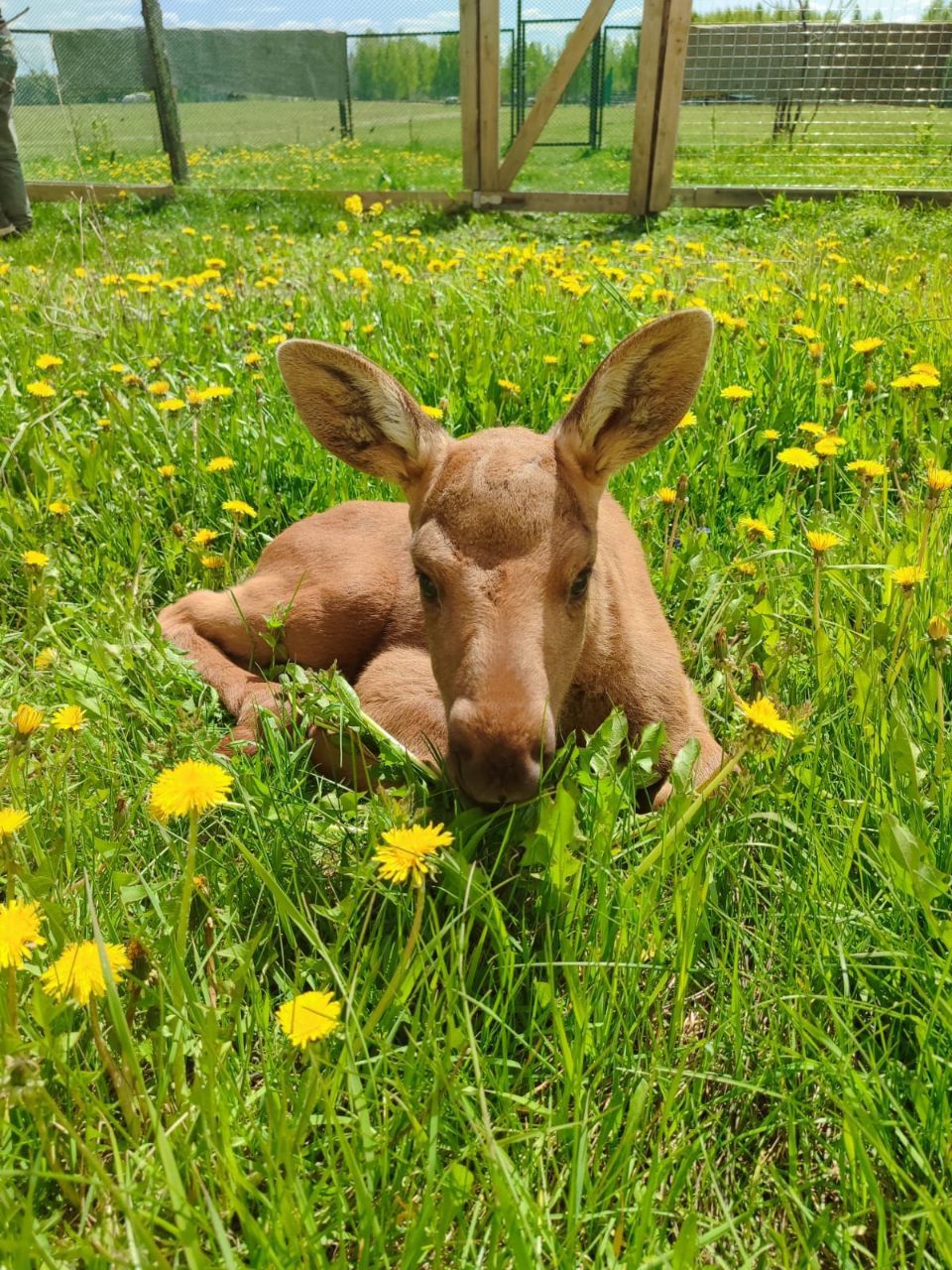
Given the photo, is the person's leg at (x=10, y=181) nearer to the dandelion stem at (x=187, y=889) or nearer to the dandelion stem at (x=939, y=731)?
the dandelion stem at (x=187, y=889)

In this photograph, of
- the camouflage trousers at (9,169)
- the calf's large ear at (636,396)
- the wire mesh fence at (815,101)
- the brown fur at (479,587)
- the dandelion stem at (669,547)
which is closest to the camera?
the brown fur at (479,587)

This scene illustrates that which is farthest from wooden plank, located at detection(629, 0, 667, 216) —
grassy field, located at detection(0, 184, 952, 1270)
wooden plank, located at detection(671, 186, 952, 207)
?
grassy field, located at detection(0, 184, 952, 1270)

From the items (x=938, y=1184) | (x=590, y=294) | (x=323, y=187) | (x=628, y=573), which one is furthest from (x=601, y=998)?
(x=323, y=187)

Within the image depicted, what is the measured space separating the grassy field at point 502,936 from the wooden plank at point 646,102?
8097 mm

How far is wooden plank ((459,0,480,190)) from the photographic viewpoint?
1065 cm

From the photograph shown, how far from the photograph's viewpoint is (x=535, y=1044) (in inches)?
69.2

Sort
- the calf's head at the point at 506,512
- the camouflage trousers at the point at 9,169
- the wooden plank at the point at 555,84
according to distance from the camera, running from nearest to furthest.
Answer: the calf's head at the point at 506,512
the camouflage trousers at the point at 9,169
the wooden plank at the point at 555,84

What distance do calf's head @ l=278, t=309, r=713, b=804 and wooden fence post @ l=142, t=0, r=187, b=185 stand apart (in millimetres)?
12427

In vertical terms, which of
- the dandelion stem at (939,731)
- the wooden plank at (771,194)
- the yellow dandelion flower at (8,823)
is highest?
the yellow dandelion flower at (8,823)

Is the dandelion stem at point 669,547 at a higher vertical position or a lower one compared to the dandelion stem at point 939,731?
lower

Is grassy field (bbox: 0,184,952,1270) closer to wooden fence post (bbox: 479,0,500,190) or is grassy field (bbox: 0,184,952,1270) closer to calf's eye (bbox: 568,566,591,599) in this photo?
calf's eye (bbox: 568,566,591,599)

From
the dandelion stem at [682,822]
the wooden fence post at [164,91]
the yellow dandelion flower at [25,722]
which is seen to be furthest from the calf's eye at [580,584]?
the wooden fence post at [164,91]

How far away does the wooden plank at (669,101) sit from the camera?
10234 millimetres

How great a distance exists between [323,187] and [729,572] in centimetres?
1132
